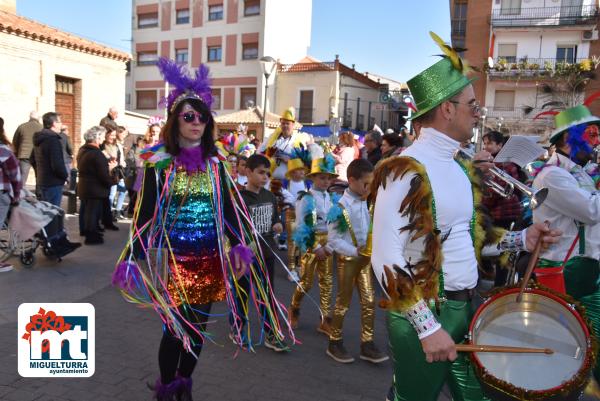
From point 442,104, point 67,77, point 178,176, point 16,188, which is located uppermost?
point 67,77

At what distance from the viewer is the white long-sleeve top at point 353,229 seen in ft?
13.3

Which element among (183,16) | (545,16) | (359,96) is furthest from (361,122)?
(183,16)

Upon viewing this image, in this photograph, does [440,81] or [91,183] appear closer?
[440,81]

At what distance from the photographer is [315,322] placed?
498cm

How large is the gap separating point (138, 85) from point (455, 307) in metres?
41.6

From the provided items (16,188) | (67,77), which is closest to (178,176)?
(16,188)

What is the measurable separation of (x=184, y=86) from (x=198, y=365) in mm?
2114

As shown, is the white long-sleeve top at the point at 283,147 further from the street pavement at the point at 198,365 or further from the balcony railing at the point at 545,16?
the balcony railing at the point at 545,16

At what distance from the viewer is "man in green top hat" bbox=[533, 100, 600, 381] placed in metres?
3.18

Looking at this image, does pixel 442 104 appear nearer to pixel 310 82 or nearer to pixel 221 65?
pixel 310 82

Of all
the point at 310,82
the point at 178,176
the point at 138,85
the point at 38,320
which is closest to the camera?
the point at 178,176

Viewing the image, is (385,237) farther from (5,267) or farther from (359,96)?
(359,96)

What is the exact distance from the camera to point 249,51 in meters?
35.9

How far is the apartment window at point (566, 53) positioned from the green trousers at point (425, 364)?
34.9m
